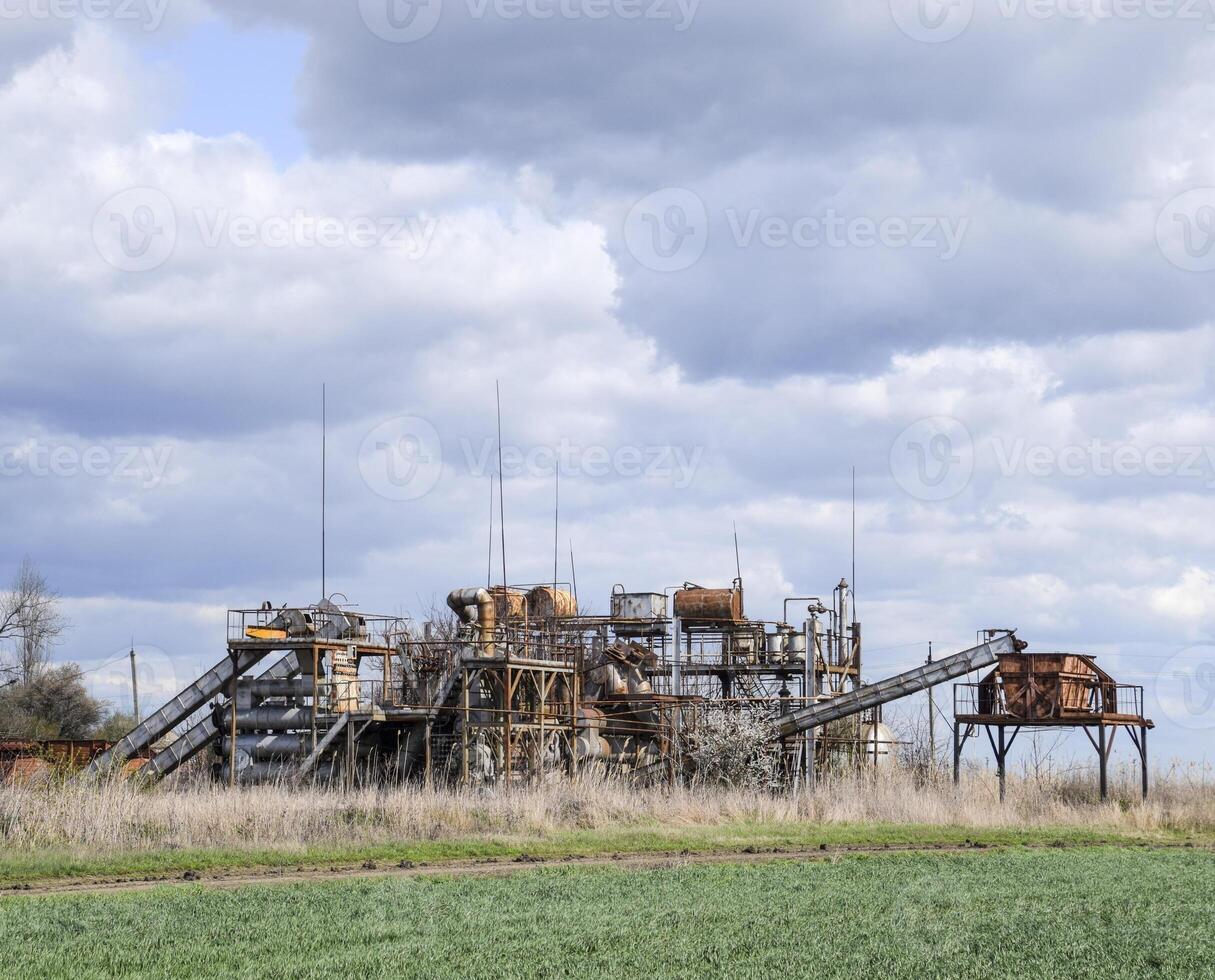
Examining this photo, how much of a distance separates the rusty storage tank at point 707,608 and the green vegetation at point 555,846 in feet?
66.4

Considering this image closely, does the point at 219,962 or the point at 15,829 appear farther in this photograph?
the point at 15,829

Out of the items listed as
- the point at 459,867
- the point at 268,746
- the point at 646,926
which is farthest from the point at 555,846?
the point at 268,746

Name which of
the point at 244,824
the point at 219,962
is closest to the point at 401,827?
the point at 244,824

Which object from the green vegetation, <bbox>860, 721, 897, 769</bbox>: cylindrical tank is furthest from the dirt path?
<bbox>860, 721, 897, 769</bbox>: cylindrical tank

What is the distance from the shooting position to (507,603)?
52219 millimetres

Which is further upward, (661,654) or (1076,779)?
(661,654)

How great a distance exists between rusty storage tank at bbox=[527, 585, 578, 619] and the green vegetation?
2233 cm

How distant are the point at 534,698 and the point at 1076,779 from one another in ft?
53.5

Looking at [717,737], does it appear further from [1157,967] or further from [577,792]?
[1157,967]

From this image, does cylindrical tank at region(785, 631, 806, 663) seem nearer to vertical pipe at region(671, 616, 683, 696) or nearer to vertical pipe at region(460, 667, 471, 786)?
vertical pipe at region(671, 616, 683, 696)

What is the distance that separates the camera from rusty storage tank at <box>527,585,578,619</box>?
53.9 m

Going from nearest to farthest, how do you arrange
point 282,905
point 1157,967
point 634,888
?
point 1157,967
point 282,905
point 634,888

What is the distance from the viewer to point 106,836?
26.4 m

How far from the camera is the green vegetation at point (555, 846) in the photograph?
24000 mm
